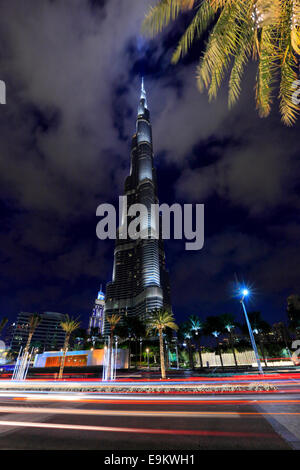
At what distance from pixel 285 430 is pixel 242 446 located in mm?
1816

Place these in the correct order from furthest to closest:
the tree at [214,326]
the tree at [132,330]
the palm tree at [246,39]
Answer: the tree at [132,330]
the tree at [214,326]
the palm tree at [246,39]

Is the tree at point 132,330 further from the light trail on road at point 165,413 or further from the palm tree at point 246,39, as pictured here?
the palm tree at point 246,39

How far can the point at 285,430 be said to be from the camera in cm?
591

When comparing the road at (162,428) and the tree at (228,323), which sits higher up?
the tree at (228,323)

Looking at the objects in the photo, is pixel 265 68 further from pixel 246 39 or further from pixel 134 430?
pixel 134 430

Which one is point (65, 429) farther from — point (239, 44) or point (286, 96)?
point (239, 44)

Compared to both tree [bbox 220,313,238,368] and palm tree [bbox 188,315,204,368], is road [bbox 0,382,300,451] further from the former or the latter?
tree [bbox 220,313,238,368]

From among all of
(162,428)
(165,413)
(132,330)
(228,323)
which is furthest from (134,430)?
(132,330)

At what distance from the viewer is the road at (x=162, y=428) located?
17.7 ft

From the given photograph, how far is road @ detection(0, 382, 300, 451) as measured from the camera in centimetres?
541

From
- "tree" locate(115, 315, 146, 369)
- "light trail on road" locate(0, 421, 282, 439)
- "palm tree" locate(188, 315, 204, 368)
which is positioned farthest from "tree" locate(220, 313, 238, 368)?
"light trail on road" locate(0, 421, 282, 439)

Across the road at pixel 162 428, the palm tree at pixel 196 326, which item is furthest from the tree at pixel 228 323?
the road at pixel 162 428

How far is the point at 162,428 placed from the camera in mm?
6730

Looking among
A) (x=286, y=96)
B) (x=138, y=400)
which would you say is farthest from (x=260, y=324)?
(x=286, y=96)
